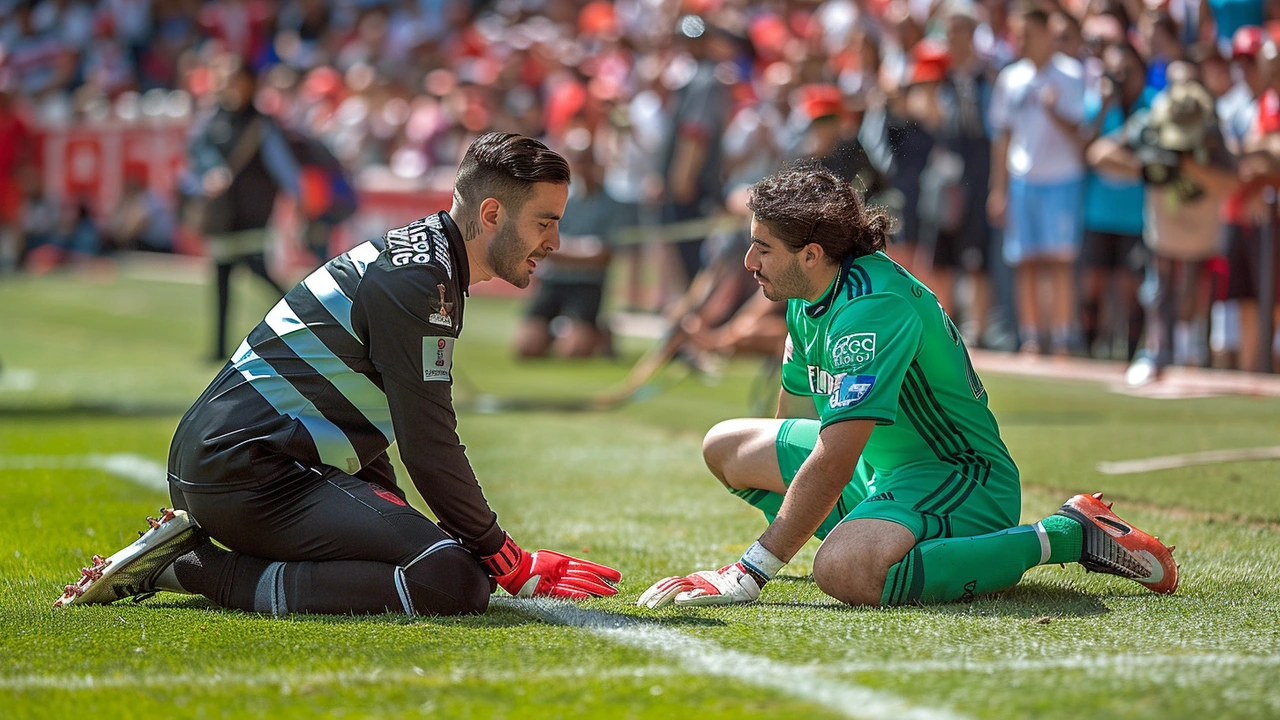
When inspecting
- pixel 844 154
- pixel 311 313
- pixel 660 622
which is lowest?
pixel 660 622

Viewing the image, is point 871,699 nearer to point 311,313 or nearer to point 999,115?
point 311,313

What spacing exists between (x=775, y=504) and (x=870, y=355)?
90 centimetres

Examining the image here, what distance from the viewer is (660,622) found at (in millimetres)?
3869

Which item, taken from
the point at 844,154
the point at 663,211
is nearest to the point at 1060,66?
the point at 663,211

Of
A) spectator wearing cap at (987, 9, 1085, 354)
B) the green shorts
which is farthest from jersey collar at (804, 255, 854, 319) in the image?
spectator wearing cap at (987, 9, 1085, 354)

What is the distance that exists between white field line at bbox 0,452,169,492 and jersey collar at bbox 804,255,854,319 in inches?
144

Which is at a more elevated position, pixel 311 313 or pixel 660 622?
pixel 311 313

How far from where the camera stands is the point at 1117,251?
35.4 feet

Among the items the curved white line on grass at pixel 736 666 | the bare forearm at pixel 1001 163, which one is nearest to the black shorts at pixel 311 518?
the curved white line on grass at pixel 736 666

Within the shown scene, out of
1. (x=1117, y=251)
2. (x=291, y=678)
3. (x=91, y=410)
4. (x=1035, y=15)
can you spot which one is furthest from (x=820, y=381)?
(x=1117, y=251)

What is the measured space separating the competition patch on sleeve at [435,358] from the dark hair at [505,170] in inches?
15.3

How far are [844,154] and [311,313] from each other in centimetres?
234

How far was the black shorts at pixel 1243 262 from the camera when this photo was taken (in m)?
9.68

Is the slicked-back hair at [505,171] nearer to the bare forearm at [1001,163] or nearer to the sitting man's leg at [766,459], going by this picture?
the sitting man's leg at [766,459]
